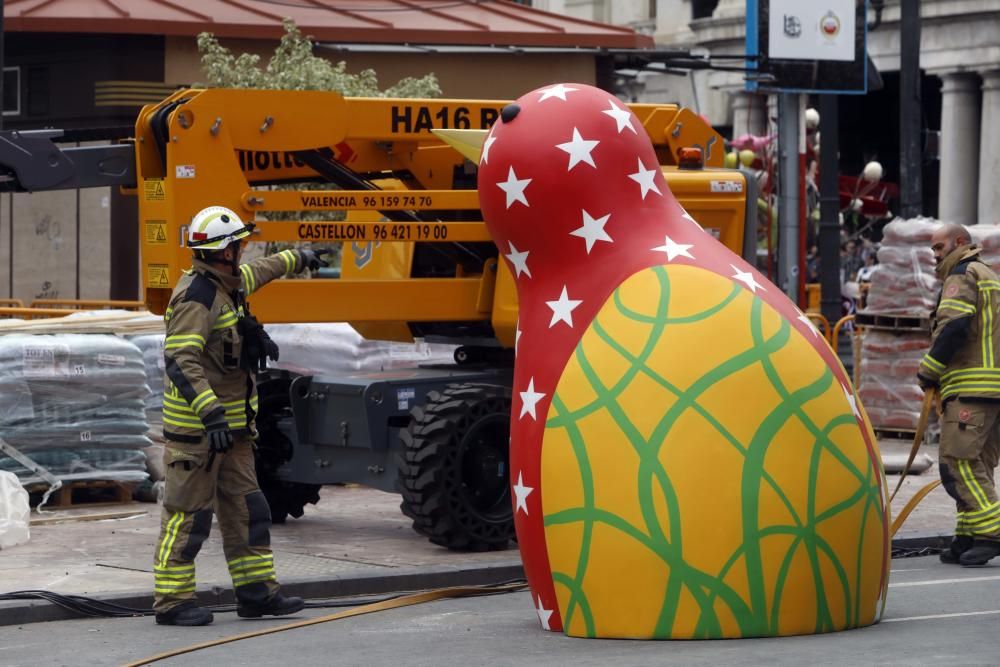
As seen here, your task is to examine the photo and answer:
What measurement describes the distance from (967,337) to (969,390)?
308mm

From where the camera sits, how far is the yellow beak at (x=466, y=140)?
1181 centimetres

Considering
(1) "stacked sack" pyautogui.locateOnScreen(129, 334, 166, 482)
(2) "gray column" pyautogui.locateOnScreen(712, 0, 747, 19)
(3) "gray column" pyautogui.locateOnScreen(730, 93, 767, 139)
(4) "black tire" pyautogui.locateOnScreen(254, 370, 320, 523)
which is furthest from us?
(2) "gray column" pyautogui.locateOnScreen(712, 0, 747, 19)

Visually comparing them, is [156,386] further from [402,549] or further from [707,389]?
[707,389]

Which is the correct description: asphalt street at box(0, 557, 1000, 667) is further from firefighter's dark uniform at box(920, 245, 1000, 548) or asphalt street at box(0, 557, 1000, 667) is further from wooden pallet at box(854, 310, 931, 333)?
wooden pallet at box(854, 310, 931, 333)

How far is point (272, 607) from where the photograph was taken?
930cm

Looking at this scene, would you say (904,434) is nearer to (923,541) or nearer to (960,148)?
(923,541)

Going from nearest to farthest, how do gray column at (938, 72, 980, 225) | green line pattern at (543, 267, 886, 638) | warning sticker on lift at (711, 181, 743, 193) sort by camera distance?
green line pattern at (543, 267, 886, 638), warning sticker on lift at (711, 181, 743, 193), gray column at (938, 72, 980, 225)

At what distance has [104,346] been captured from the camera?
13867 mm

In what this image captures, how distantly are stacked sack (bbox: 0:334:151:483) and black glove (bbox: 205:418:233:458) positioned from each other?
16.2 feet

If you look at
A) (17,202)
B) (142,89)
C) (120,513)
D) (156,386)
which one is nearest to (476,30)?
(142,89)

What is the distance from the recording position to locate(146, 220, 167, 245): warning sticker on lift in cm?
1162

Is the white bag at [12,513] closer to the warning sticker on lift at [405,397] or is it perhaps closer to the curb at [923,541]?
the warning sticker on lift at [405,397]

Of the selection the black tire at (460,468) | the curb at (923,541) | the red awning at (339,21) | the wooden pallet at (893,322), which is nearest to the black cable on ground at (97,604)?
the black tire at (460,468)

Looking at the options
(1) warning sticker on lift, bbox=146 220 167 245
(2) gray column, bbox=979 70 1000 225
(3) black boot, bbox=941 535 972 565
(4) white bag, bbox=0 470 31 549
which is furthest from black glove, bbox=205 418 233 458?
(2) gray column, bbox=979 70 1000 225
